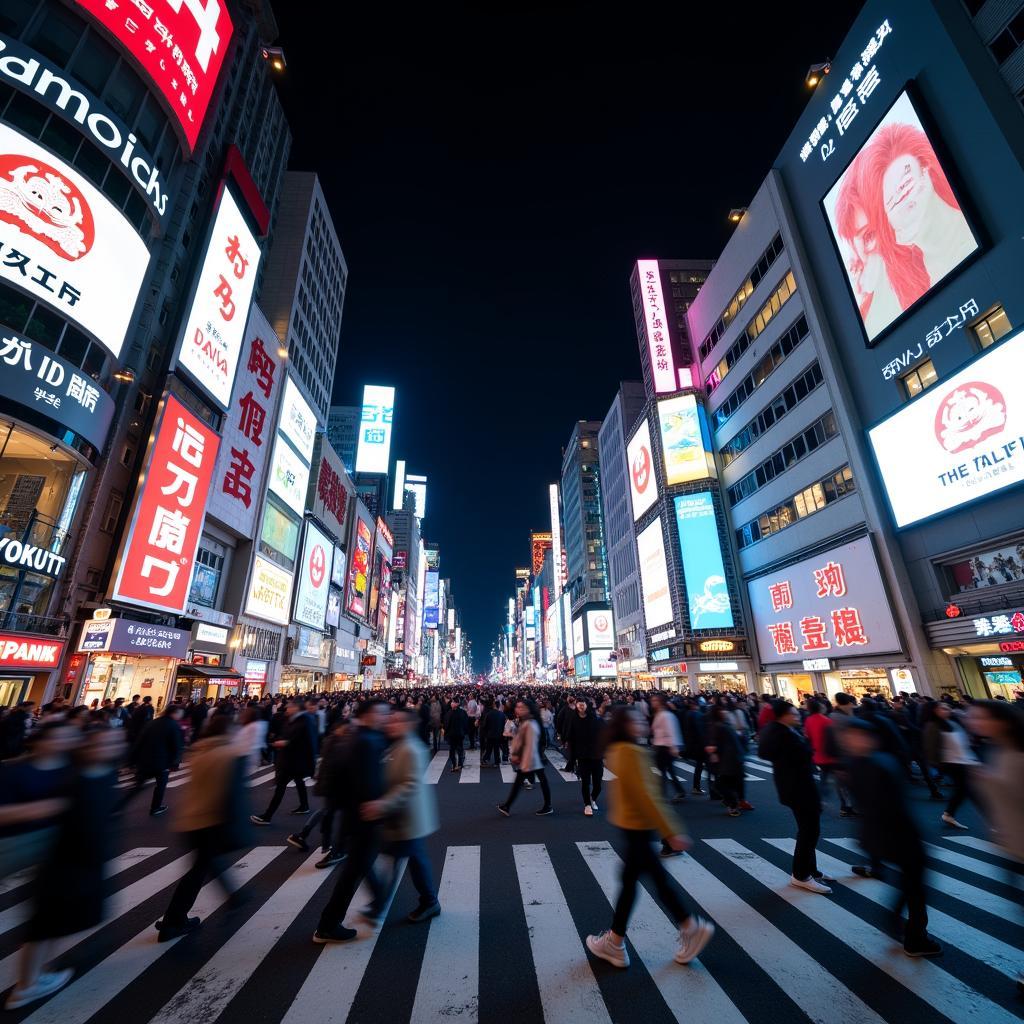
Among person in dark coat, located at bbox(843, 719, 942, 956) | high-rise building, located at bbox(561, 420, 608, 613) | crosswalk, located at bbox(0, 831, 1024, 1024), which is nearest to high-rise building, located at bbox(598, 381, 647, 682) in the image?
high-rise building, located at bbox(561, 420, 608, 613)

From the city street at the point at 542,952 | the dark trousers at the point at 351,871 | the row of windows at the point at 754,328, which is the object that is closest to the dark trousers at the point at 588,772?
the city street at the point at 542,952

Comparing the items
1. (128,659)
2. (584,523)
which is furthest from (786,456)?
(584,523)

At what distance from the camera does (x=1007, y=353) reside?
17.6 meters

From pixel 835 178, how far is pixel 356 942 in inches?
1460

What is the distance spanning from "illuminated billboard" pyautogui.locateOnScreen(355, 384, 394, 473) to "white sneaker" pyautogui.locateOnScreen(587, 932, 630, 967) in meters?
66.3

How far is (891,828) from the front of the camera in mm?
4113

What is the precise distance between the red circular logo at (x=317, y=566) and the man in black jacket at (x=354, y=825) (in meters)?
41.8

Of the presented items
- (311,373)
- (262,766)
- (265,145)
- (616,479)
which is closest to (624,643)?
(616,479)

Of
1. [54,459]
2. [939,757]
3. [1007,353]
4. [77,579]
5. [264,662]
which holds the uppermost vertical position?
[1007,353]

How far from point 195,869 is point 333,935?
55.3 inches

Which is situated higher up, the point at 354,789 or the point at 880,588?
the point at 880,588

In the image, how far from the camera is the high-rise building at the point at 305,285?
42.7 metres

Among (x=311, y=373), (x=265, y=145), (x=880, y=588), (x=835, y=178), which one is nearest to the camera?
(x=880, y=588)

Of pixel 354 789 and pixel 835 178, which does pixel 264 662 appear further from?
pixel 835 178
